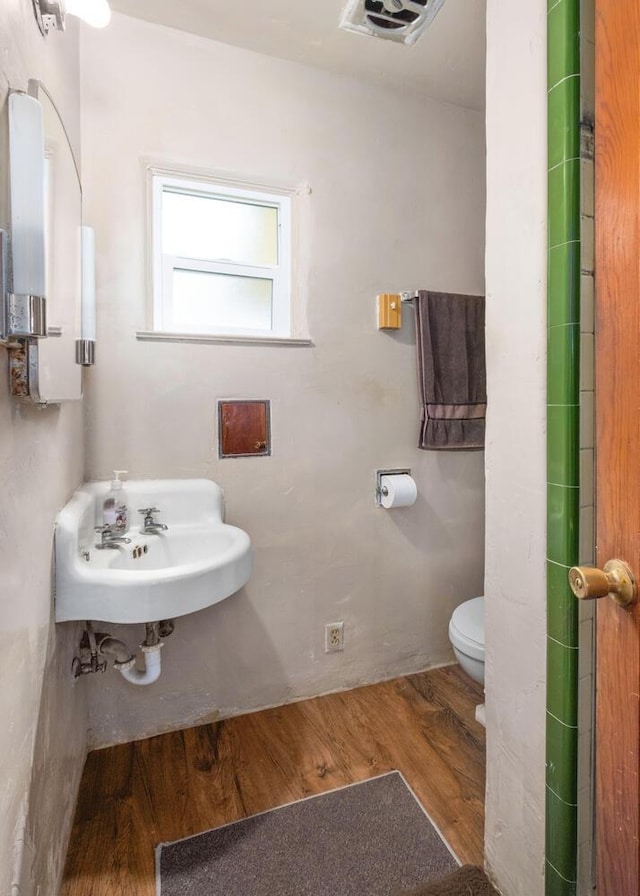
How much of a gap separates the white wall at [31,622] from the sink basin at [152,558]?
7cm

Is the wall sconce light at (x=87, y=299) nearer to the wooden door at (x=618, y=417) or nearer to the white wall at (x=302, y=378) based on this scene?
the white wall at (x=302, y=378)

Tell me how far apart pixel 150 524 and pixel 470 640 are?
1.11 m

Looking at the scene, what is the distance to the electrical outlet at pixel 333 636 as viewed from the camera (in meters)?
1.88

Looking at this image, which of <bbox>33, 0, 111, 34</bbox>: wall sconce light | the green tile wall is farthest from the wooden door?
<bbox>33, 0, 111, 34</bbox>: wall sconce light

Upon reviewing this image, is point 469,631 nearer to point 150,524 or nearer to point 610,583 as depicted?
point 610,583

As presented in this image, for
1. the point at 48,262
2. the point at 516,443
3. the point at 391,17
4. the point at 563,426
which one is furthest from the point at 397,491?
the point at 391,17

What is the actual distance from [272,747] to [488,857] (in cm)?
75

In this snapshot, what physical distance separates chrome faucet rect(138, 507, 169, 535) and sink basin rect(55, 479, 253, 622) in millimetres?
17

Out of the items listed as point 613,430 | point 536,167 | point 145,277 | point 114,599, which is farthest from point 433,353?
point 114,599

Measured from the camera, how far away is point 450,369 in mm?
1956

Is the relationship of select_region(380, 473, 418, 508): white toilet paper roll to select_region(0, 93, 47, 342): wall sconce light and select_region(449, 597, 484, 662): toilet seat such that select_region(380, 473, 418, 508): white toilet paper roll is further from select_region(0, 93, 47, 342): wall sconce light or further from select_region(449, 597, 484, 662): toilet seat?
select_region(0, 93, 47, 342): wall sconce light

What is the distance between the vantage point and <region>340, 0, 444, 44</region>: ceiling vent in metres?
1.44

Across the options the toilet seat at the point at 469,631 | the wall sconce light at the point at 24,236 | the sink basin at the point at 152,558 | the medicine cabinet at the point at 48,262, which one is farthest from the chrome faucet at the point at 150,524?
the toilet seat at the point at 469,631

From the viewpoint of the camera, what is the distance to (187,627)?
167cm
